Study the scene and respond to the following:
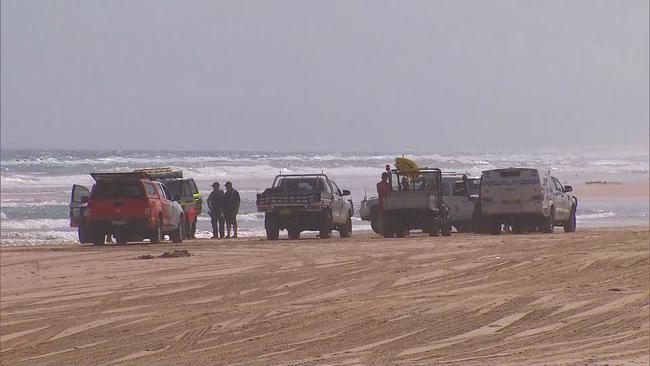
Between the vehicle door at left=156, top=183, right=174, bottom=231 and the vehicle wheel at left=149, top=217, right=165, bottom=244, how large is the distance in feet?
1.05

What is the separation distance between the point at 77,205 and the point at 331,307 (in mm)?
17897

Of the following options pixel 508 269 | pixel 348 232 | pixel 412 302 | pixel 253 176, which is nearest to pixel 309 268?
pixel 508 269

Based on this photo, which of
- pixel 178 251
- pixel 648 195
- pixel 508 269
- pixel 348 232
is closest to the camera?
pixel 508 269

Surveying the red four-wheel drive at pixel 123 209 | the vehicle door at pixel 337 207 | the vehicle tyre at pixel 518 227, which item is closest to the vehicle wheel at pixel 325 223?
the vehicle door at pixel 337 207

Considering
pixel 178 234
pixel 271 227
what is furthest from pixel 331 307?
pixel 178 234

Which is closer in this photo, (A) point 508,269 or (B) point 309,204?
(A) point 508,269

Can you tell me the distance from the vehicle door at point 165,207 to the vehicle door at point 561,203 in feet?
32.3

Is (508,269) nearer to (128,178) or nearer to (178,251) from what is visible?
(178,251)

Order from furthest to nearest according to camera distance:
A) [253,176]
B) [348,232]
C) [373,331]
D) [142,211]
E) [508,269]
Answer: [253,176], [348,232], [142,211], [508,269], [373,331]

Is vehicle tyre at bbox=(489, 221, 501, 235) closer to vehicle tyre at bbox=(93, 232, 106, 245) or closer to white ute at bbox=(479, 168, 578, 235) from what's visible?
white ute at bbox=(479, 168, 578, 235)

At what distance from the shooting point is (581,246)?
25328 mm

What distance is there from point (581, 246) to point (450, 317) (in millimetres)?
10497

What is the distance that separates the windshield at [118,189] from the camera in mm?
28766

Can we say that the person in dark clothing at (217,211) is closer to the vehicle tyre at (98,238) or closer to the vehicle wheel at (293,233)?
the vehicle wheel at (293,233)
